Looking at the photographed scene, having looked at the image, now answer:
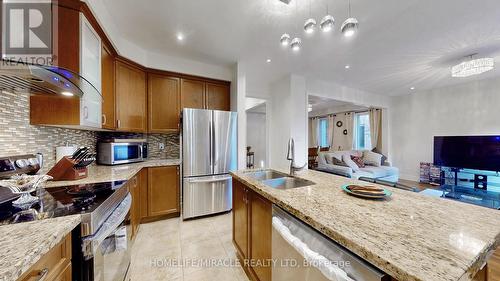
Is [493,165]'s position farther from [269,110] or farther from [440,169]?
[269,110]

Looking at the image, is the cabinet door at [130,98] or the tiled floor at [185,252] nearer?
the tiled floor at [185,252]

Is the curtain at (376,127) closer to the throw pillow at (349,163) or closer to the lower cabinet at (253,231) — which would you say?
the throw pillow at (349,163)

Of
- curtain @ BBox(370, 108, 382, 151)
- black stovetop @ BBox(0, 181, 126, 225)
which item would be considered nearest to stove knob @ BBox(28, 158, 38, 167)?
black stovetop @ BBox(0, 181, 126, 225)

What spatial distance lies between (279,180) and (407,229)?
3.36 feet

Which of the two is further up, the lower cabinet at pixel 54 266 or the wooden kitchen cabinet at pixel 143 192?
the lower cabinet at pixel 54 266

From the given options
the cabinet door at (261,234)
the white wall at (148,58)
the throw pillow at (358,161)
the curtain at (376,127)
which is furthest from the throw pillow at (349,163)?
the cabinet door at (261,234)

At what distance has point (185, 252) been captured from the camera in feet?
6.14

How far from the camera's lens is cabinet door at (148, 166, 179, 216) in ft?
8.07

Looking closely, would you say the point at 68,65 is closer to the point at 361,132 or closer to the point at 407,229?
the point at 407,229

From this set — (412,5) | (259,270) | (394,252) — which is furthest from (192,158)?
(412,5)

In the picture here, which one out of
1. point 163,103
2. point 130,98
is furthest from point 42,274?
point 163,103

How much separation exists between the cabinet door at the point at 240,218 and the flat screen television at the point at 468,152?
5.31 metres

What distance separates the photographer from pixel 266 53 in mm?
2816

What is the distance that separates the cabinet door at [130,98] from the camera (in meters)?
2.32
